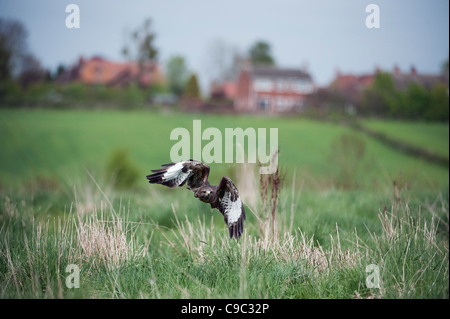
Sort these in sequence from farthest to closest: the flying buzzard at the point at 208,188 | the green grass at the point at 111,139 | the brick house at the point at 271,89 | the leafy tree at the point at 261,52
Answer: the leafy tree at the point at 261,52
the brick house at the point at 271,89
the green grass at the point at 111,139
the flying buzzard at the point at 208,188

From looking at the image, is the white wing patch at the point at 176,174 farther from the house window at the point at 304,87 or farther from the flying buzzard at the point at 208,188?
the house window at the point at 304,87

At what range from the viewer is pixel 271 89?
2784 centimetres

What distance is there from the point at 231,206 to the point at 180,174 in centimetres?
52

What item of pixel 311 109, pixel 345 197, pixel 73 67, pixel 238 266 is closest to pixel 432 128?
Answer: pixel 345 197

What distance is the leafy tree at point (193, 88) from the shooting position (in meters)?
28.2

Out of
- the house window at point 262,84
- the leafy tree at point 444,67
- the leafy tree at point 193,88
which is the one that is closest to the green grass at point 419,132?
the leafy tree at point 444,67

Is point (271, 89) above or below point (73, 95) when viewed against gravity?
above

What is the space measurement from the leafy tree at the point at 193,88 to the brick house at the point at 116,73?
2.39 m

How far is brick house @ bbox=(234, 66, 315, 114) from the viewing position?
991 inches

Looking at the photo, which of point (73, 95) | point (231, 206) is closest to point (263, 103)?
point (73, 95)

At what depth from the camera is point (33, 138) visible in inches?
769

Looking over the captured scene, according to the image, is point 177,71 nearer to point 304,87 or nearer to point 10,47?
point 304,87
